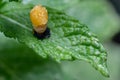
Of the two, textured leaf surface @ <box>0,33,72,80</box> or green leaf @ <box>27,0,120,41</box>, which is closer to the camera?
textured leaf surface @ <box>0,33,72,80</box>

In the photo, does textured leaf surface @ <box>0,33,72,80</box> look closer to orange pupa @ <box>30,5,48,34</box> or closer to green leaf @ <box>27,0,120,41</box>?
green leaf @ <box>27,0,120,41</box>

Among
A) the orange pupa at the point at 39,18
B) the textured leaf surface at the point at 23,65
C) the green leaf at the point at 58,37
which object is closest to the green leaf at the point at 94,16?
the textured leaf surface at the point at 23,65

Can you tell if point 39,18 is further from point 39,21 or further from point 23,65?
point 23,65

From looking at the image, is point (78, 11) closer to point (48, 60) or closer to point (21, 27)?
point (48, 60)

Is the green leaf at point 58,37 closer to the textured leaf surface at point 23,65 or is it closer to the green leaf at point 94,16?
the textured leaf surface at point 23,65

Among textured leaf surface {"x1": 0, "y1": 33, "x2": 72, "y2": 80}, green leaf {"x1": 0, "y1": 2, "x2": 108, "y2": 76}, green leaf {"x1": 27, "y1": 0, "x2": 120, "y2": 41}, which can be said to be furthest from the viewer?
green leaf {"x1": 27, "y1": 0, "x2": 120, "y2": 41}

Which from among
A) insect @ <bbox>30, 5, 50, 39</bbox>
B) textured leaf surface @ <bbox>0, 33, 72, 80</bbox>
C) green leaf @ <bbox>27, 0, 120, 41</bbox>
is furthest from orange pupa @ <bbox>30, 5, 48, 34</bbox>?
green leaf @ <bbox>27, 0, 120, 41</bbox>
